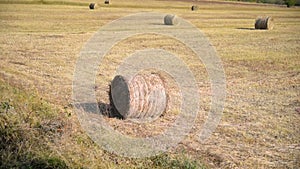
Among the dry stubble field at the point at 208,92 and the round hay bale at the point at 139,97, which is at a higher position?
the round hay bale at the point at 139,97

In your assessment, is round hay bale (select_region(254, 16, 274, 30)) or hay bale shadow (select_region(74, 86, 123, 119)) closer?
hay bale shadow (select_region(74, 86, 123, 119))

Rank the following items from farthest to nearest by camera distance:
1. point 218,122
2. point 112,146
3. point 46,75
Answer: point 46,75 < point 218,122 < point 112,146

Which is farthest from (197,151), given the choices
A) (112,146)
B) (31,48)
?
(31,48)

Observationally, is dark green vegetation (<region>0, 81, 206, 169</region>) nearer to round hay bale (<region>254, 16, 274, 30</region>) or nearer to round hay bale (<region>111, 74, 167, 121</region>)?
round hay bale (<region>111, 74, 167, 121</region>)

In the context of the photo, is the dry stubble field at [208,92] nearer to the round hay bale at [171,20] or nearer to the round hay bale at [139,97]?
the round hay bale at [139,97]

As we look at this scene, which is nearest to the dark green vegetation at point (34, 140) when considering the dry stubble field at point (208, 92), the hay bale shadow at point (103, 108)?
the dry stubble field at point (208, 92)

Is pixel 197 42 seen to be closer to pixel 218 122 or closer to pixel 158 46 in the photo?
pixel 158 46

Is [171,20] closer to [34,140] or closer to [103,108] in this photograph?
[103,108]

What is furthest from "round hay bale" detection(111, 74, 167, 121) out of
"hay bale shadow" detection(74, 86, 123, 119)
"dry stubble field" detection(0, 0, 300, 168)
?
"dry stubble field" detection(0, 0, 300, 168)

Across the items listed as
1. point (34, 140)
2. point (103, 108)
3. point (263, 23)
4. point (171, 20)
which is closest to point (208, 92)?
point (103, 108)

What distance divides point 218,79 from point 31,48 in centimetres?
807

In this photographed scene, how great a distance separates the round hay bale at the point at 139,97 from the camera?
904 centimetres

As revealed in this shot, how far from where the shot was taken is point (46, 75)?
12969mm

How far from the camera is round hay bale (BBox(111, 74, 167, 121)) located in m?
9.04
